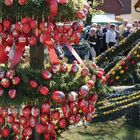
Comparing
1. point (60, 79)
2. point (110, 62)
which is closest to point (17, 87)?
point (60, 79)

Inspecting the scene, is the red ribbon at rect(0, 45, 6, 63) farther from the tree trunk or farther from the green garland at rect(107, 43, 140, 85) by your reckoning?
the green garland at rect(107, 43, 140, 85)

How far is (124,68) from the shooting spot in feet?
28.3

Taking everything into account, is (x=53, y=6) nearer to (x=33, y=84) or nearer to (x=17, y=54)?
(x=17, y=54)

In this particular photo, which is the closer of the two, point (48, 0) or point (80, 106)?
point (48, 0)

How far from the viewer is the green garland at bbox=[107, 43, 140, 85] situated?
27.8ft

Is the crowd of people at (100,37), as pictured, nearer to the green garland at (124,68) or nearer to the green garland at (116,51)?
the green garland at (116,51)

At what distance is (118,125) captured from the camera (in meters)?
7.22

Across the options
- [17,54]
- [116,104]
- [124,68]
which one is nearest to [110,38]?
[124,68]

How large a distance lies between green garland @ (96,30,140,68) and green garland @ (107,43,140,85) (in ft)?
3.66

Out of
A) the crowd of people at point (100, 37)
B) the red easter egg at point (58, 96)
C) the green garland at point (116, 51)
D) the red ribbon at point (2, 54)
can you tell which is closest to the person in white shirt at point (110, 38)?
the crowd of people at point (100, 37)

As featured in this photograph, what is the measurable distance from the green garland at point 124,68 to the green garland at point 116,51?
111 centimetres

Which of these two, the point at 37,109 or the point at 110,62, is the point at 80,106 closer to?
the point at 37,109

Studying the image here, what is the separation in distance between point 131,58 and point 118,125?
188 cm

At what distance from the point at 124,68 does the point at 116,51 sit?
5.57 feet
